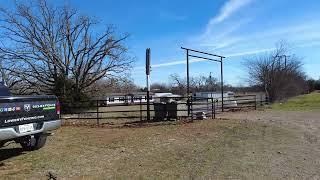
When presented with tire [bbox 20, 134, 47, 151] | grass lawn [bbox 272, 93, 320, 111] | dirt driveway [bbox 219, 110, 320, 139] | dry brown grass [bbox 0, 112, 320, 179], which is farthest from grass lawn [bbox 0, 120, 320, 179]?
grass lawn [bbox 272, 93, 320, 111]

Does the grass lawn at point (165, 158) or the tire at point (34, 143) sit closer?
the grass lawn at point (165, 158)

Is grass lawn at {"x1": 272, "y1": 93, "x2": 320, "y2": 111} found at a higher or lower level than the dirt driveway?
higher

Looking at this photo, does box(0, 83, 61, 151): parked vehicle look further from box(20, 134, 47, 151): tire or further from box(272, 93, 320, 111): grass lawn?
box(272, 93, 320, 111): grass lawn

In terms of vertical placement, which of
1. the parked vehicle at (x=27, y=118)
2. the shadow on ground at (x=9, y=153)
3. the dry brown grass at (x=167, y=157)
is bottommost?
the dry brown grass at (x=167, y=157)

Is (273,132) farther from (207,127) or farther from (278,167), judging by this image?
(278,167)

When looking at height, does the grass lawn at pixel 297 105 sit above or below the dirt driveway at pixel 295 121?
above

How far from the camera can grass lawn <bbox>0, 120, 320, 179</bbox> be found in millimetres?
7211

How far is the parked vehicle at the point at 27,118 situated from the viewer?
762 centimetres

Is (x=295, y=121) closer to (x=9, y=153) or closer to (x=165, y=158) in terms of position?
(x=165, y=158)

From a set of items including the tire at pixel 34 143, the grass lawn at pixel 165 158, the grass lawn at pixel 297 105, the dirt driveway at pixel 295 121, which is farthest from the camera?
the grass lawn at pixel 297 105

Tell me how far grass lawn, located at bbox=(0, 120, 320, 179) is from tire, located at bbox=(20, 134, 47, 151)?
0.48 feet

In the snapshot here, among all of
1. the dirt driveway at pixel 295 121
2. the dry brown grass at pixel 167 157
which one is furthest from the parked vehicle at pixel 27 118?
the dirt driveway at pixel 295 121

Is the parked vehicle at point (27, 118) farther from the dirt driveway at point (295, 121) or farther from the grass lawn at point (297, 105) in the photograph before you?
the grass lawn at point (297, 105)

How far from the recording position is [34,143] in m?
9.29
